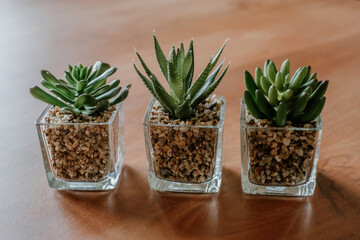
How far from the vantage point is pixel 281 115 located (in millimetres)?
722

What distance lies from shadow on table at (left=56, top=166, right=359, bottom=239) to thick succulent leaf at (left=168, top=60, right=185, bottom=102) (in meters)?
0.17

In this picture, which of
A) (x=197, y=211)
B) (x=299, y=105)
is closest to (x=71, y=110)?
(x=197, y=211)

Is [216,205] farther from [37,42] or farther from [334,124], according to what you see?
[37,42]

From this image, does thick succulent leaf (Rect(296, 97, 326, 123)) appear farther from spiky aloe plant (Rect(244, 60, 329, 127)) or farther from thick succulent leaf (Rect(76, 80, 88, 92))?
thick succulent leaf (Rect(76, 80, 88, 92))

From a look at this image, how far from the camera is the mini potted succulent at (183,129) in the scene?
0.75 meters

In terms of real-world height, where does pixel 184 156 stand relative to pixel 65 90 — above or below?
below

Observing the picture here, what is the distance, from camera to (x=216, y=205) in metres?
0.79

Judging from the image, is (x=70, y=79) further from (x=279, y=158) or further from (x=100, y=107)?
(x=279, y=158)

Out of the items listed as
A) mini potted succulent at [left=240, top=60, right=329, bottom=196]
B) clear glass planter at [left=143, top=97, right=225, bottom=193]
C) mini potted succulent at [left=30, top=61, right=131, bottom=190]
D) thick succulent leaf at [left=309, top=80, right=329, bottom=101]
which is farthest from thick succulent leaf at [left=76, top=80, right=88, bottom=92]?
thick succulent leaf at [left=309, top=80, right=329, bottom=101]

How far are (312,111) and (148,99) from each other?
45 cm

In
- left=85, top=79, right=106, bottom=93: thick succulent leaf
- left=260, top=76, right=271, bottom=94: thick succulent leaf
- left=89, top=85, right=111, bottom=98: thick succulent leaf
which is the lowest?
left=260, top=76, right=271, bottom=94: thick succulent leaf

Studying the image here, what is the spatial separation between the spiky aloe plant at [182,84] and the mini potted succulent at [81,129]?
72 millimetres

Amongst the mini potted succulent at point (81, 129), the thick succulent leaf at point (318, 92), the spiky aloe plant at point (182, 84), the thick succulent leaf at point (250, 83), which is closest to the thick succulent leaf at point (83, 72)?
the mini potted succulent at point (81, 129)

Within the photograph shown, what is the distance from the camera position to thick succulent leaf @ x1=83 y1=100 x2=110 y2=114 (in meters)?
0.77
